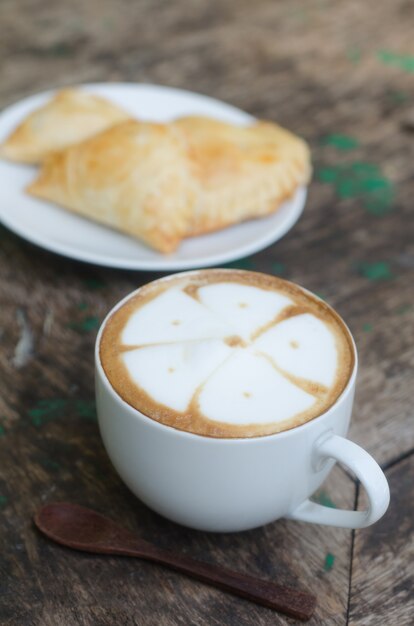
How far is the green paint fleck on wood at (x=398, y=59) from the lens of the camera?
1437 mm

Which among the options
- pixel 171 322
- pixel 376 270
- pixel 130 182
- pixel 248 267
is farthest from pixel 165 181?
pixel 171 322

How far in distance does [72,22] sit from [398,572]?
1.20 meters

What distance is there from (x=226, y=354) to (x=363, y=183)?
24.2 inches

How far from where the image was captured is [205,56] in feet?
4.67

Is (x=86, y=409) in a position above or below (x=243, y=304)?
below

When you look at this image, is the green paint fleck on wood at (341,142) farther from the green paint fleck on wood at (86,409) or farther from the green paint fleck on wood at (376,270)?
the green paint fleck on wood at (86,409)

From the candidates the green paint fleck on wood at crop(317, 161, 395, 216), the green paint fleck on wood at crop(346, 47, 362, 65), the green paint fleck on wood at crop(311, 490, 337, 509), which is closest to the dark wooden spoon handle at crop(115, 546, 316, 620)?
the green paint fleck on wood at crop(311, 490, 337, 509)

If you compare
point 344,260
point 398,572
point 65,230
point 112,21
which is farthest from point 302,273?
point 112,21

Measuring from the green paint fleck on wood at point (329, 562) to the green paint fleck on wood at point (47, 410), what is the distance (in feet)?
0.94

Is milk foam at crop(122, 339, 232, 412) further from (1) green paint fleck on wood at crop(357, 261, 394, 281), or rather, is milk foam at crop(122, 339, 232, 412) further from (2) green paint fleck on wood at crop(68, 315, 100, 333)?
(1) green paint fleck on wood at crop(357, 261, 394, 281)

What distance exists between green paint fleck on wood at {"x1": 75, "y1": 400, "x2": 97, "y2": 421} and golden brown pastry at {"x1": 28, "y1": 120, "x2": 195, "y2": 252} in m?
0.26

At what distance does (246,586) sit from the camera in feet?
2.02

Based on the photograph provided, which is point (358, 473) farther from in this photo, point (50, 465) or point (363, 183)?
point (363, 183)

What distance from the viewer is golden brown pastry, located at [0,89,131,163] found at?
42.8 inches
